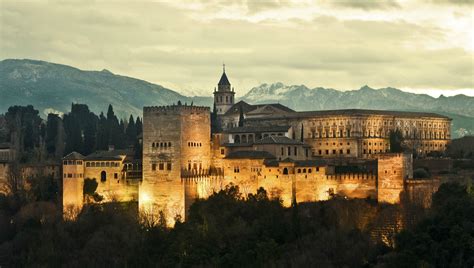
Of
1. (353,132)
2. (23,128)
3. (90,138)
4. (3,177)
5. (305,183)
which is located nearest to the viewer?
(305,183)

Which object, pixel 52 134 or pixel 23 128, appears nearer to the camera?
pixel 52 134

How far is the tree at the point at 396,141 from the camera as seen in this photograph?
6555cm

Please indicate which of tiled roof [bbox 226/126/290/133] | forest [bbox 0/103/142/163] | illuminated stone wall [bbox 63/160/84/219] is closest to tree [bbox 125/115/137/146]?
forest [bbox 0/103/142/163]

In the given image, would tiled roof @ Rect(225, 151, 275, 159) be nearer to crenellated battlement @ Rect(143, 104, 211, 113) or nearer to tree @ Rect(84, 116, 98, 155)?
crenellated battlement @ Rect(143, 104, 211, 113)

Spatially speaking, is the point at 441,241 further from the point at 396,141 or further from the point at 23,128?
the point at 23,128

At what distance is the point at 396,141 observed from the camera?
6856 cm

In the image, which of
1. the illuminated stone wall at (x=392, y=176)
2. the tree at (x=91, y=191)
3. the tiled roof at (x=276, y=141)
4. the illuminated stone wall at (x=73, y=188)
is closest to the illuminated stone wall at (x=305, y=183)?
the illuminated stone wall at (x=392, y=176)

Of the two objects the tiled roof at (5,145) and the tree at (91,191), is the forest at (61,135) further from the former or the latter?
the tree at (91,191)

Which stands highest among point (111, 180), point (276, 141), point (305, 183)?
point (276, 141)

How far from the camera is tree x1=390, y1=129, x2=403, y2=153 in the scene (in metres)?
65.6

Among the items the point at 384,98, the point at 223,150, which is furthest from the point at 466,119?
the point at 223,150

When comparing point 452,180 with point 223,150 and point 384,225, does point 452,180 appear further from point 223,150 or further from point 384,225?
point 223,150

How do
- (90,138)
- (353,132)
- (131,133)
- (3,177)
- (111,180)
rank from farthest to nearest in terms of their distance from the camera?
(131,133) → (90,138) → (353,132) → (3,177) → (111,180)

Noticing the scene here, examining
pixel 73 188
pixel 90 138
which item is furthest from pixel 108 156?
pixel 90 138
